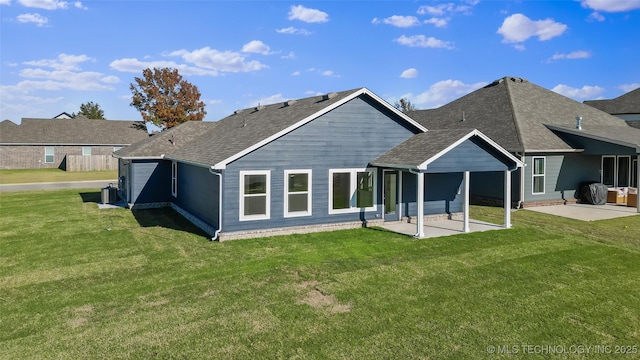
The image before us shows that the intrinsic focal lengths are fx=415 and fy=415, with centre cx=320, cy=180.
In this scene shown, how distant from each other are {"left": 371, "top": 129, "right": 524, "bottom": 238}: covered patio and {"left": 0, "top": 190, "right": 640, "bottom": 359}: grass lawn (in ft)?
3.27

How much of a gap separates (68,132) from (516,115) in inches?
1660

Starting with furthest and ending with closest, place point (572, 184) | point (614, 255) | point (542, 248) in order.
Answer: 1. point (572, 184)
2. point (542, 248)
3. point (614, 255)

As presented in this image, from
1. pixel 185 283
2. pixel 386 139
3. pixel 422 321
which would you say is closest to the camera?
pixel 422 321

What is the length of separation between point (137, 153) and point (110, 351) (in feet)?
46.3

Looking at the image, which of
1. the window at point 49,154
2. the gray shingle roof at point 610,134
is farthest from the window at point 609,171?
the window at point 49,154

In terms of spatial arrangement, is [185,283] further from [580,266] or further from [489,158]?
[489,158]

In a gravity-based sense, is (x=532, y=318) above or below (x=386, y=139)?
below

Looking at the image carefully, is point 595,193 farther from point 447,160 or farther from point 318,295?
point 318,295

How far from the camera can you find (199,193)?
47.9 feet

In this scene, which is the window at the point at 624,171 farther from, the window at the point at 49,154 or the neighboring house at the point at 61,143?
the window at the point at 49,154

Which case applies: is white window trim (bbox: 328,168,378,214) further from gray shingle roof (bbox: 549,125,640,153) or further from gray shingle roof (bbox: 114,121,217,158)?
gray shingle roof (bbox: 549,125,640,153)

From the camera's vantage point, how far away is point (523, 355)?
18.9 feet

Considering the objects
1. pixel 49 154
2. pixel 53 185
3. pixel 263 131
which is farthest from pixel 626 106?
pixel 49 154

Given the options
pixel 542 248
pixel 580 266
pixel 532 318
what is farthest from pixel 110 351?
pixel 542 248
